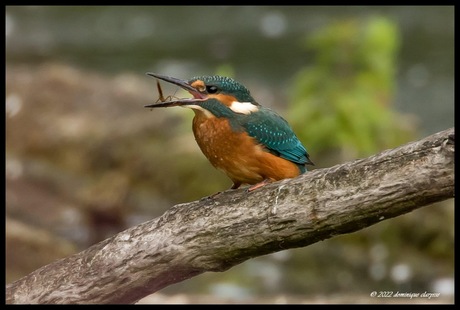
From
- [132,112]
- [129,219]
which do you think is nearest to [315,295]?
[129,219]

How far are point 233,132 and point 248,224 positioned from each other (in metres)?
0.53

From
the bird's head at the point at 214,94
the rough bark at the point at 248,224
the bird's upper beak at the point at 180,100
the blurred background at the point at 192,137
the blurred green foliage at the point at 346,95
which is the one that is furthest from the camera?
the blurred green foliage at the point at 346,95

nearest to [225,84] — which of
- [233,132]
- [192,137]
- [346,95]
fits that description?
[233,132]

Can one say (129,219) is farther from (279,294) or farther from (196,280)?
(279,294)

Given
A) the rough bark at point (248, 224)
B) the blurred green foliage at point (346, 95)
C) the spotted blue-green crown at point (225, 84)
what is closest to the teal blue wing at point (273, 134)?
the spotted blue-green crown at point (225, 84)

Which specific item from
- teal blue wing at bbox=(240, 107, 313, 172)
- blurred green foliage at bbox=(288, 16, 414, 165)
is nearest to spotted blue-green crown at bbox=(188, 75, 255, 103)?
teal blue wing at bbox=(240, 107, 313, 172)

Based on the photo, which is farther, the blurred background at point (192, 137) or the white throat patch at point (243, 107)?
the blurred background at point (192, 137)

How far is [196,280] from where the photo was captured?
19.6ft

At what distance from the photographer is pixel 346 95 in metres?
6.39

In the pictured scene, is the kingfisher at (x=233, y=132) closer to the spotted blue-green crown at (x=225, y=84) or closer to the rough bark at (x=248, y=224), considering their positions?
the spotted blue-green crown at (x=225, y=84)

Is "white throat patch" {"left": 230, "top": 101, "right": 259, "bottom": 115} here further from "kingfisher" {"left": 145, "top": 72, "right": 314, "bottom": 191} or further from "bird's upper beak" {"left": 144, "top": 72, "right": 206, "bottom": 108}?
"bird's upper beak" {"left": 144, "top": 72, "right": 206, "bottom": 108}

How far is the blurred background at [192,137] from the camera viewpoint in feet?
20.0

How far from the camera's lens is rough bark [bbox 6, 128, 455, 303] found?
101 inches

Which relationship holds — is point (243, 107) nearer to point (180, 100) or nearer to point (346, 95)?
point (180, 100)
